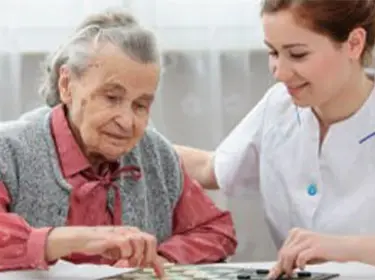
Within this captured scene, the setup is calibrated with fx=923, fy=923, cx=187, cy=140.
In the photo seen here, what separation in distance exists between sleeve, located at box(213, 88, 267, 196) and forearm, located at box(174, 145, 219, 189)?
0.02 meters

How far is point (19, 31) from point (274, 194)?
2.42 feet

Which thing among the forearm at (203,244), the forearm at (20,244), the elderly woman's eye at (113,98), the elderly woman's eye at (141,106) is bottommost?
the forearm at (203,244)

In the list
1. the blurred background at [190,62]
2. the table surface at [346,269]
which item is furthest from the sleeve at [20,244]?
the blurred background at [190,62]

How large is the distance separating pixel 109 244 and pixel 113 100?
0.27m

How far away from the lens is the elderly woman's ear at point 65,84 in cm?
157

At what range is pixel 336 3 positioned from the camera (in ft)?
5.18

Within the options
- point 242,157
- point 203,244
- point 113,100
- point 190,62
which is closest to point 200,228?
point 203,244

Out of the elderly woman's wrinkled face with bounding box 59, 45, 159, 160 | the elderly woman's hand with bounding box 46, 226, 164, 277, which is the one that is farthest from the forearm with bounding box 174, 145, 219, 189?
the elderly woman's hand with bounding box 46, 226, 164, 277

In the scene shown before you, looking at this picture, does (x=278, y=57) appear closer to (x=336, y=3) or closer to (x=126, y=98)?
(x=336, y=3)

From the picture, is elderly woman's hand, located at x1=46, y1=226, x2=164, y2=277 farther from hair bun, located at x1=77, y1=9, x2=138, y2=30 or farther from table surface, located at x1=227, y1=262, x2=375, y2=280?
hair bun, located at x1=77, y1=9, x2=138, y2=30

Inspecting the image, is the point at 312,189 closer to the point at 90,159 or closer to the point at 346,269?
the point at 346,269

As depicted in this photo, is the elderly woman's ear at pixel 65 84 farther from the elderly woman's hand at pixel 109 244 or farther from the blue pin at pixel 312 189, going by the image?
the blue pin at pixel 312 189

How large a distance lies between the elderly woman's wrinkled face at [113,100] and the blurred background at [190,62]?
0.58 metres

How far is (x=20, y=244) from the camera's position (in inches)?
56.3
